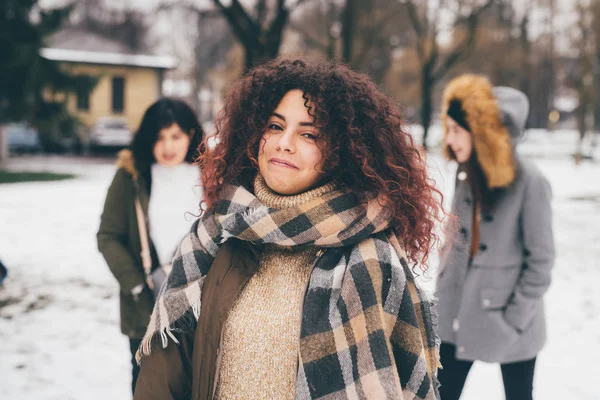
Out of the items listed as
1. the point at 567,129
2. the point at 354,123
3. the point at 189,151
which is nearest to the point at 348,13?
the point at 189,151

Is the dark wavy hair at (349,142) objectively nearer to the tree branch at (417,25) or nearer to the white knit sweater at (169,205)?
the white knit sweater at (169,205)

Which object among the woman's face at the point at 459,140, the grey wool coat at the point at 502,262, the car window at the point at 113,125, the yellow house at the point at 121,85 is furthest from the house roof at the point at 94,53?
the grey wool coat at the point at 502,262

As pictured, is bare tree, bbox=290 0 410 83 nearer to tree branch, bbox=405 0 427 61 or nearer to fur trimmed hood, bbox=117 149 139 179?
tree branch, bbox=405 0 427 61

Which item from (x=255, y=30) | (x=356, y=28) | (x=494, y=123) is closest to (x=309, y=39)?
(x=356, y=28)

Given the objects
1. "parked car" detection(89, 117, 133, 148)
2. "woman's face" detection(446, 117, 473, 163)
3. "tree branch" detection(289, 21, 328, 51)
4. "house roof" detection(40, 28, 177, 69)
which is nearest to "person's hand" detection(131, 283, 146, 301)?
"woman's face" detection(446, 117, 473, 163)

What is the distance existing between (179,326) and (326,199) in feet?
1.92

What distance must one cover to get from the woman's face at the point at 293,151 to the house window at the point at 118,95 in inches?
1162

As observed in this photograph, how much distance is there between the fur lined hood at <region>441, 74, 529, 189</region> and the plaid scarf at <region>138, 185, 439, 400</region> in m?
1.39

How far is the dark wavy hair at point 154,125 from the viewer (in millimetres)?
3252

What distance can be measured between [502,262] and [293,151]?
1.68m

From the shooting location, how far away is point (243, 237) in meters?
1.72

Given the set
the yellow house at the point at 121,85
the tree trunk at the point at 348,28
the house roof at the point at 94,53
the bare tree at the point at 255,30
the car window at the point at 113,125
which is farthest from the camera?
the yellow house at the point at 121,85

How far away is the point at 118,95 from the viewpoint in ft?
96.9

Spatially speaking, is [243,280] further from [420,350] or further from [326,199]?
[420,350]
